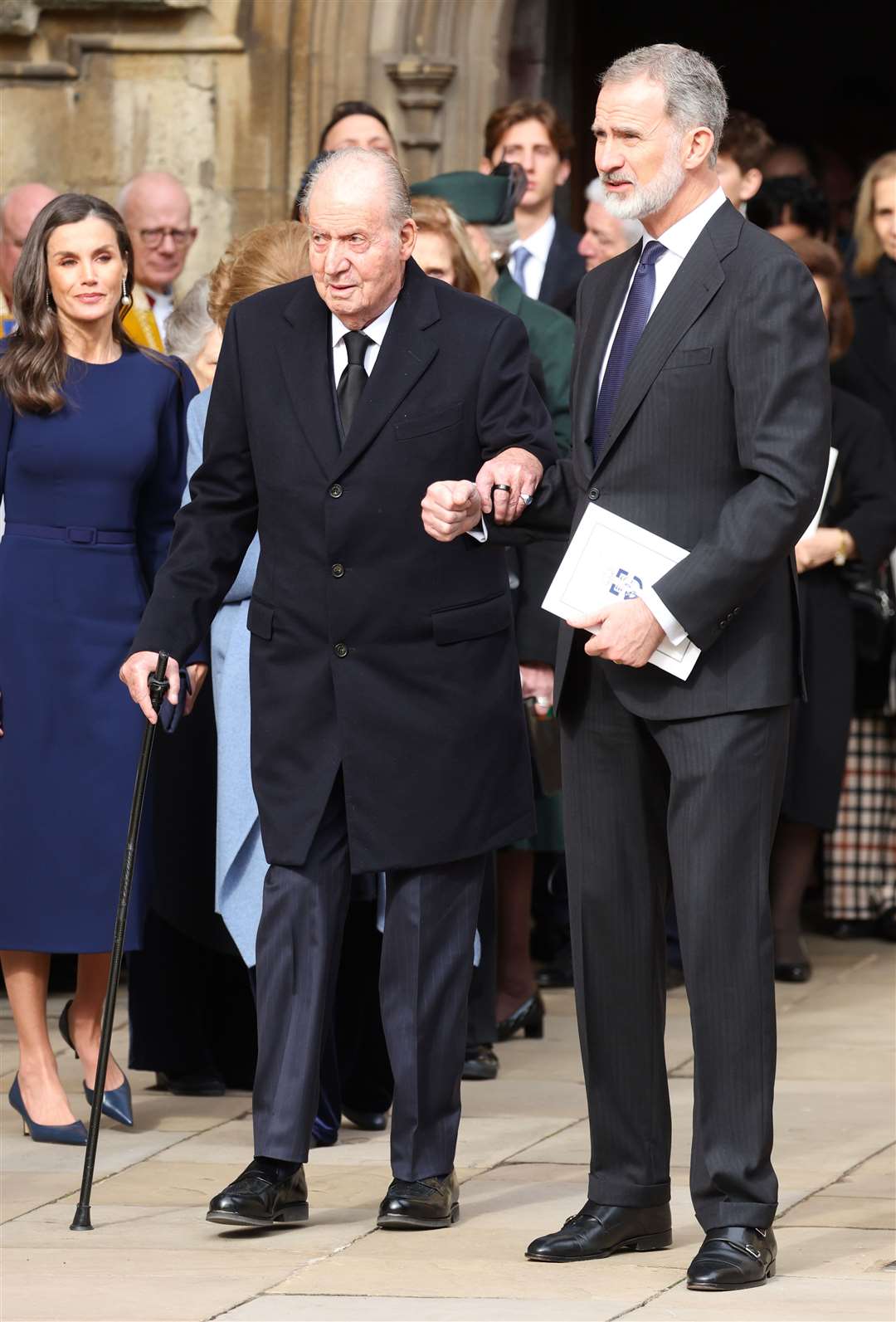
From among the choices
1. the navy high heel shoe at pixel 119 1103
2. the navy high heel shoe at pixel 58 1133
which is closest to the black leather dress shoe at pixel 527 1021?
the navy high heel shoe at pixel 119 1103

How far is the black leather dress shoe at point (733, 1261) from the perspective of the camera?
4430 mm

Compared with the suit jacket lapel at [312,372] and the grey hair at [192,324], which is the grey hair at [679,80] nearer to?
the suit jacket lapel at [312,372]

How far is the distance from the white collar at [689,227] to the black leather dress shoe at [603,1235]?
1.65 metres

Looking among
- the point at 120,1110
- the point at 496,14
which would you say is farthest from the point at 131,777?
the point at 496,14

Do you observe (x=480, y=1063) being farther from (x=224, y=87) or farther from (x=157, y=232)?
(x=224, y=87)

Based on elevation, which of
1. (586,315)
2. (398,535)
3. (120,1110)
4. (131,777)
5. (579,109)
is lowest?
(120,1110)

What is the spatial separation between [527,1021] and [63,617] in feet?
5.89

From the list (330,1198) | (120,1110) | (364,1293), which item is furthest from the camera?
(120,1110)

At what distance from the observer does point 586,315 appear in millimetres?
4789

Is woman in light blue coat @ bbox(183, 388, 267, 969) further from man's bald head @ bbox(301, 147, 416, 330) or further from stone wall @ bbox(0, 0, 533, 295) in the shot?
stone wall @ bbox(0, 0, 533, 295)

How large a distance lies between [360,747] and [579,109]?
774 centimetres

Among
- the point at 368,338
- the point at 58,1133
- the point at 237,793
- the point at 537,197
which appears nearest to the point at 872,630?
the point at 537,197

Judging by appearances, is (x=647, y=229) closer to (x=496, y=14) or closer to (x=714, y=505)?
(x=714, y=505)

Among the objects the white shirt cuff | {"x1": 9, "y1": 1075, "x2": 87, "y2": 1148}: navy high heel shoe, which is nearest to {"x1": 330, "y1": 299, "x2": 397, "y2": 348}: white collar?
the white shirt cuff
